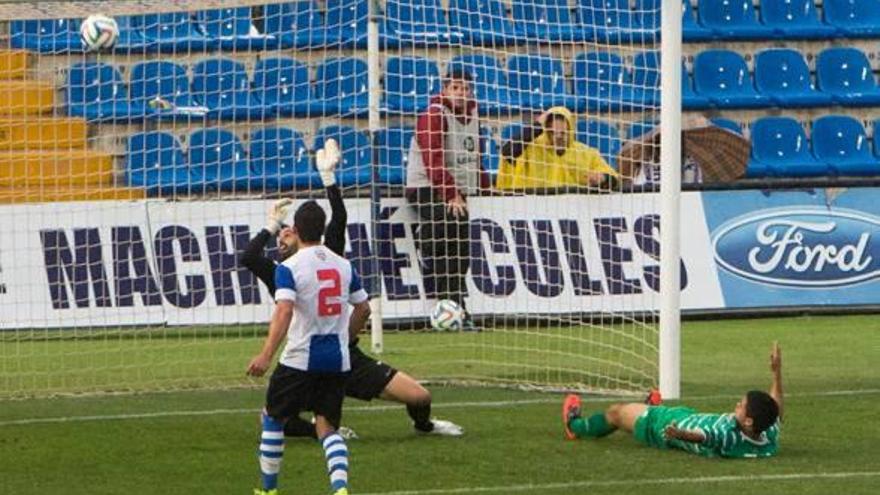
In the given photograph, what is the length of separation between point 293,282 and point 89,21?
5.89 meters

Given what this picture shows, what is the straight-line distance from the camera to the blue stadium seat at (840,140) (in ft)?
81.0

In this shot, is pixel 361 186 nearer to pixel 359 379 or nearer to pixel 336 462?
pixel 359 379

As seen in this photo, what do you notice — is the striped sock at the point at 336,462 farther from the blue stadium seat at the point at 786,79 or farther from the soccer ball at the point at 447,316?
the blue stadium seat at the point at 786,79

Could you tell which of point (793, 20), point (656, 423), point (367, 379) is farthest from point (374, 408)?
point (793, 20)

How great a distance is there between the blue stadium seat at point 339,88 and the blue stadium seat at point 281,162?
1.54ft

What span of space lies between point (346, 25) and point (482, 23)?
83.6 inches

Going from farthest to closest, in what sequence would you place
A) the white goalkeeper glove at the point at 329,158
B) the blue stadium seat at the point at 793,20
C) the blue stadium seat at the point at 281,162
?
the blue stadium seat at the point at 793,20, the blue stadium seat at the point at 281,162, the white goalkeeper glove at the point at 329,158

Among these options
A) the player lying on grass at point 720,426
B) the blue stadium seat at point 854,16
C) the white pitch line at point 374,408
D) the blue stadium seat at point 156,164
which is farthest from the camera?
the blue stadium seat at point 854,16

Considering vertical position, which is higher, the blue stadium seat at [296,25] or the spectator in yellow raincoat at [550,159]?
the blue stadium seat at [296,25]

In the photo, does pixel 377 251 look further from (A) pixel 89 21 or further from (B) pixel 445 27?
(A) pixel 89 21

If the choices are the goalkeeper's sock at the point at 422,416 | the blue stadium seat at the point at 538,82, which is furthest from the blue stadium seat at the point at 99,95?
the goalkeeper's sock at the point at 422,416

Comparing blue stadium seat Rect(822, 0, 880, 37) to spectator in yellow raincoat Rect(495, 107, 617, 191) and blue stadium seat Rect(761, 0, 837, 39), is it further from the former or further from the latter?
spectator in yellow raincoat Rect(495, 107, 617, 191)

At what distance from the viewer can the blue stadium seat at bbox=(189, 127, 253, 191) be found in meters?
20.0

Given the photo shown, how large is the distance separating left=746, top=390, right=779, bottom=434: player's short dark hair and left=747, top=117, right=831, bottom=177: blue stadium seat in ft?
40.0
